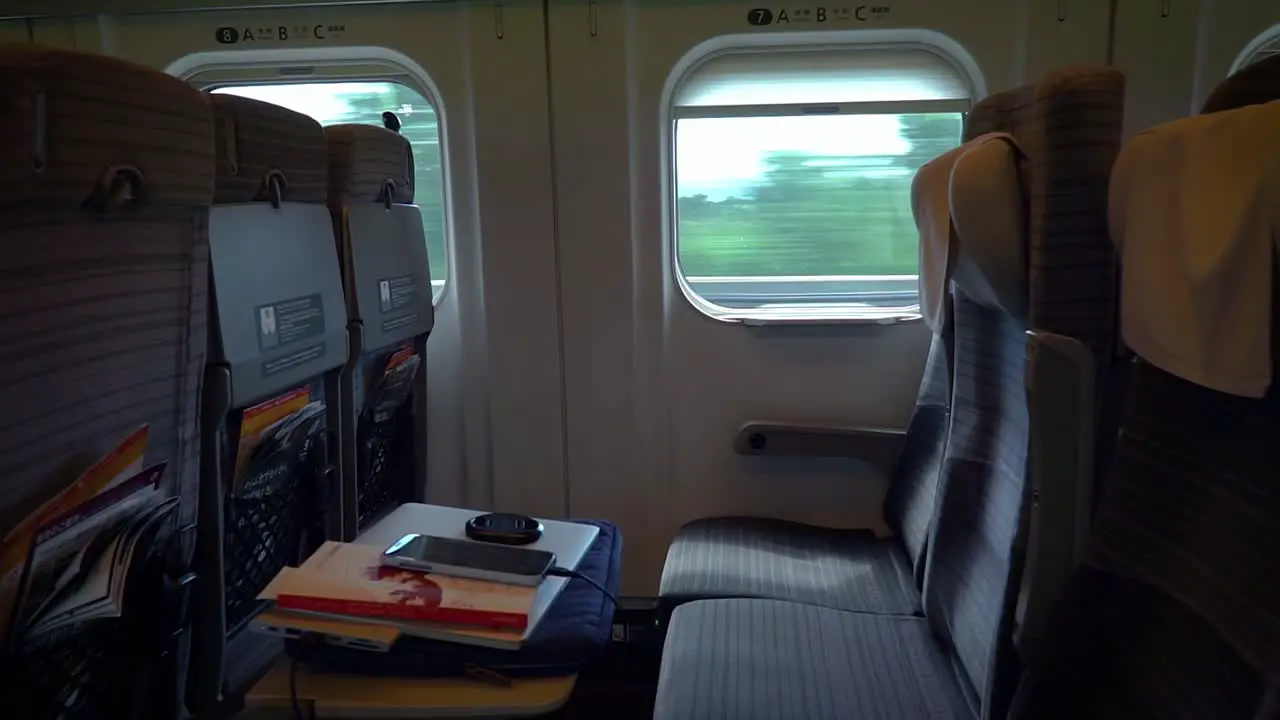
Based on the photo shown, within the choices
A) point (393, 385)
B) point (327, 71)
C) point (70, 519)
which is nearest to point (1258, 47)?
point (393, 385)

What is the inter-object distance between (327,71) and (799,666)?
206cm

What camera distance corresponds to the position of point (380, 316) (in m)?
2.13

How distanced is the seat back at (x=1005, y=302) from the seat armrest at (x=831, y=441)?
2.43 ft

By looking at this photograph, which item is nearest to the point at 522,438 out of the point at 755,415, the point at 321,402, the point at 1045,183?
the point at 755,415

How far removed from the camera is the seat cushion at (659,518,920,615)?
7.36 feet

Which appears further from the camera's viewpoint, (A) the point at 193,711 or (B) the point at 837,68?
(B) the point at 837,68

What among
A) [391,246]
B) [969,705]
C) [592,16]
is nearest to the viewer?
[969,705]

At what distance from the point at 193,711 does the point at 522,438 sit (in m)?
1.32

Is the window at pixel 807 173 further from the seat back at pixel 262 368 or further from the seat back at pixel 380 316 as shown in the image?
the seat back at pixel 262 368

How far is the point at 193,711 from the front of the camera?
153 cm

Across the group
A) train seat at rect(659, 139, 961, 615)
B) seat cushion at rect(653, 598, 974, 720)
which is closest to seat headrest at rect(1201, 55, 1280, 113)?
train seat at rect(659, 139, 961, 615)

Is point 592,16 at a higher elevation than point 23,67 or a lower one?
higher

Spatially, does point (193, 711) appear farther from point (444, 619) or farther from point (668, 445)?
point (668, 445)

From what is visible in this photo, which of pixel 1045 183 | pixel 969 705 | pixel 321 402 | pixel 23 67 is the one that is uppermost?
pixel 23 67
